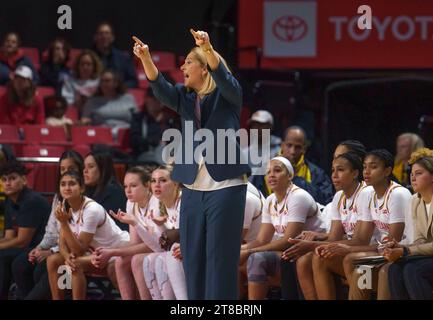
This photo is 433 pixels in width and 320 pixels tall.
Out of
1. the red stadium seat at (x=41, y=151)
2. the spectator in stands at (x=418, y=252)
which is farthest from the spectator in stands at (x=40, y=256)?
the spectator in stands at (x=418, y=252)

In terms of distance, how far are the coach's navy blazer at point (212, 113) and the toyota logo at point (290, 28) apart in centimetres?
365

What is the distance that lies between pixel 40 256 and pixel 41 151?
4.19 feet

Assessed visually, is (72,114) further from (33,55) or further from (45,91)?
(33,55)

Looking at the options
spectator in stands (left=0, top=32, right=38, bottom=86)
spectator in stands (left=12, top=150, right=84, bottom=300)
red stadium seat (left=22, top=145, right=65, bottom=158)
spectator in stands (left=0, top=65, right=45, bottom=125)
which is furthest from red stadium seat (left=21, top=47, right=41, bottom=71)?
spectator in stands (left=12, top=150, right=84, bottom=300)

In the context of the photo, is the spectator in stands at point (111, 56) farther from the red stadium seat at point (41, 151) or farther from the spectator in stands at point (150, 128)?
the red stadium seat at point (41, 151)

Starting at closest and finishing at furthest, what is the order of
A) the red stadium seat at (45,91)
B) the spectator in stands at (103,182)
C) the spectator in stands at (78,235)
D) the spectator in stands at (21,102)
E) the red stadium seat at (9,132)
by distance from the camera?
the spectator in stands at (78,235)
the spectator in stands at (103,182)
the red stadium seat at (9,132)
the spectator in stands at (21,102)
the red stadium seat at (45,91)

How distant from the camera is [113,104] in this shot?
8.68 metres

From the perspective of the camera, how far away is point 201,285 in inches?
196

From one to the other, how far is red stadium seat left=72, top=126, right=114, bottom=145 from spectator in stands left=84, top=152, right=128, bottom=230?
137cm

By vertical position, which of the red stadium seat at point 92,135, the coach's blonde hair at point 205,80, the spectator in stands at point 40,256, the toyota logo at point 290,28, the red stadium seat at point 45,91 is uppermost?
the toyota logo at point 290,28

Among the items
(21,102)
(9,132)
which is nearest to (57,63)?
(21,102)

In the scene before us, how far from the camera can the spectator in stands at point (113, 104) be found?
8641mm
